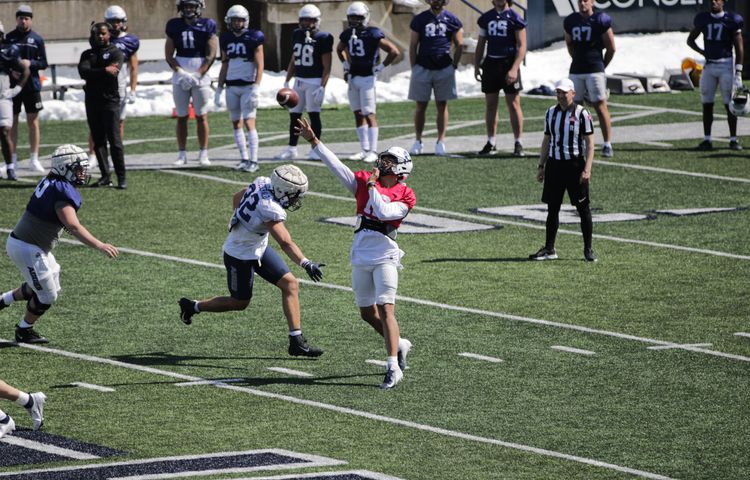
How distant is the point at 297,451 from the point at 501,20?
1260 centimetres

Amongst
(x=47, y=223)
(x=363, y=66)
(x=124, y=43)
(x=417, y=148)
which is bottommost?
(x=417, y=148)

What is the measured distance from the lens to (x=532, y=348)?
461 inches

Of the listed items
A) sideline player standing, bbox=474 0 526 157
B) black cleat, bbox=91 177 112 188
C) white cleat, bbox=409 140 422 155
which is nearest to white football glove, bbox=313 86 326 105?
white cleat, bbox=409 140 422 155

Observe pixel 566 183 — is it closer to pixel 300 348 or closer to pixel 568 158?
pixel 568 158

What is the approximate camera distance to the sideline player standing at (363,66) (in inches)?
813

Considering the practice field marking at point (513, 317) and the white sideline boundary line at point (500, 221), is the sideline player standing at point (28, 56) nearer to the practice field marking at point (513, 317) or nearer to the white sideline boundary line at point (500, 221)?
the white sideline boundary line at point (500, 221)

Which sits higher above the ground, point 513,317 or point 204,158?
point 204,158

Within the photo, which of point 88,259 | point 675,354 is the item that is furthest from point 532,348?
point 88,259

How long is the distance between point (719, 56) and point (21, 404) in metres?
14.2

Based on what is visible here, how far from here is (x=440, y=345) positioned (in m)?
11.9

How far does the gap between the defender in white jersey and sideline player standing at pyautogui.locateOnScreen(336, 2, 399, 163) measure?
918 centimetres

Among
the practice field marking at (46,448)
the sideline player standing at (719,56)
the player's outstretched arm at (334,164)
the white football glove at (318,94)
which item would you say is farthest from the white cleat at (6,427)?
the sideline player standing at (719,56)

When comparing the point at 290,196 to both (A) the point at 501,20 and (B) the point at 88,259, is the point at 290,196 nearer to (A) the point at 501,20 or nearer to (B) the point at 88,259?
(B) the point at 88,259

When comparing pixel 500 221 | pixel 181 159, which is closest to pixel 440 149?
pixel 181 159
